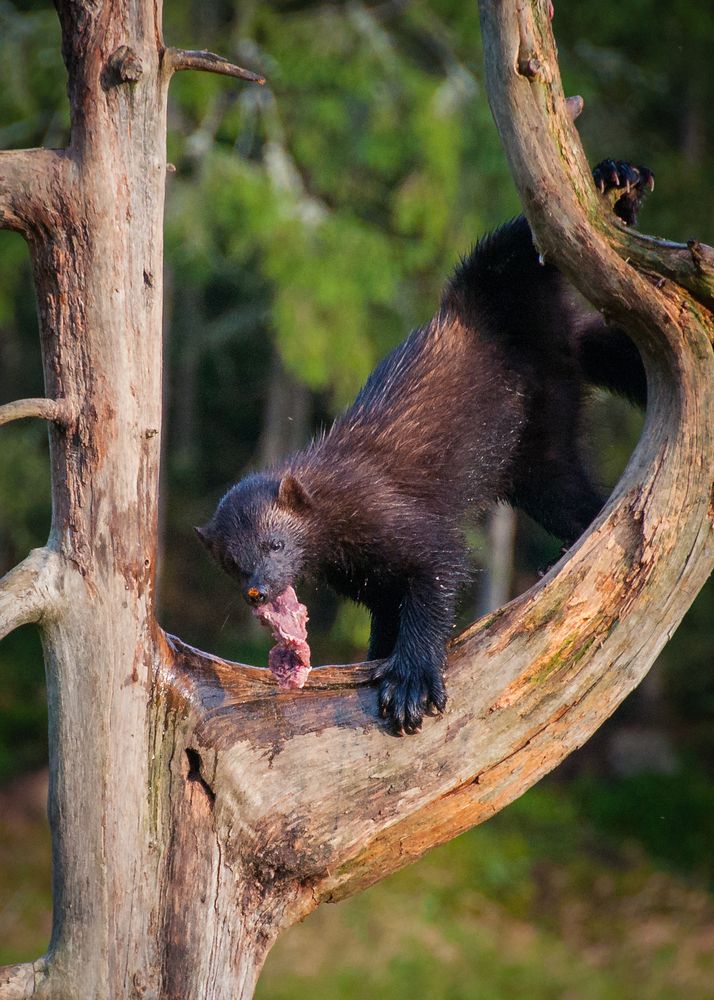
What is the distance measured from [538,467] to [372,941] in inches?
249

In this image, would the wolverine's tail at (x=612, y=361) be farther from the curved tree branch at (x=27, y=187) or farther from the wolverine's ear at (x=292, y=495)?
the curved tree branch at (x=27, y=187)

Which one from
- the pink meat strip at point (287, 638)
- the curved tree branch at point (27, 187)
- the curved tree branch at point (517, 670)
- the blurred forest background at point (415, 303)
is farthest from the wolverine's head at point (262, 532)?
the blurred forest background at point (415, 303)

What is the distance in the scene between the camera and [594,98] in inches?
467

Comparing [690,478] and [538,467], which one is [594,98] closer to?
[538,467]

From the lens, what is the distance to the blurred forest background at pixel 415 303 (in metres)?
9.55

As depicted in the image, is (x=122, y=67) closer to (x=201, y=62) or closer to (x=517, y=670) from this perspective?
(x=201, y=62)

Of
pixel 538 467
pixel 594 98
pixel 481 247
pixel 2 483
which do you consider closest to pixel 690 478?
pixel 538 467

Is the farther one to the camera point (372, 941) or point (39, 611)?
point (372, 941)

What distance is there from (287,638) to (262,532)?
574 mm

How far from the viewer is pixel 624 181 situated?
378 cm

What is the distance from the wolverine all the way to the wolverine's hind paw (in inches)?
22.0

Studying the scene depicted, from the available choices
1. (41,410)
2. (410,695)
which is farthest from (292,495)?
(41,410)

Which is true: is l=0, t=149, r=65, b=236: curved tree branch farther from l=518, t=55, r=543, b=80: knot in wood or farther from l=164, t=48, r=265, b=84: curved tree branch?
l=518, t=55, r=543, b=80: knot in wood

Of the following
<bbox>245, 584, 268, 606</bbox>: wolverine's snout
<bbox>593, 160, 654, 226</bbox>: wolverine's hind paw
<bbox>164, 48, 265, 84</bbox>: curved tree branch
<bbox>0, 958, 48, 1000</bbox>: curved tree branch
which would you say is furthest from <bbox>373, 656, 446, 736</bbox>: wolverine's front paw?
<bbox>164, 48, 265, 84</bbox>: curved tree branch
